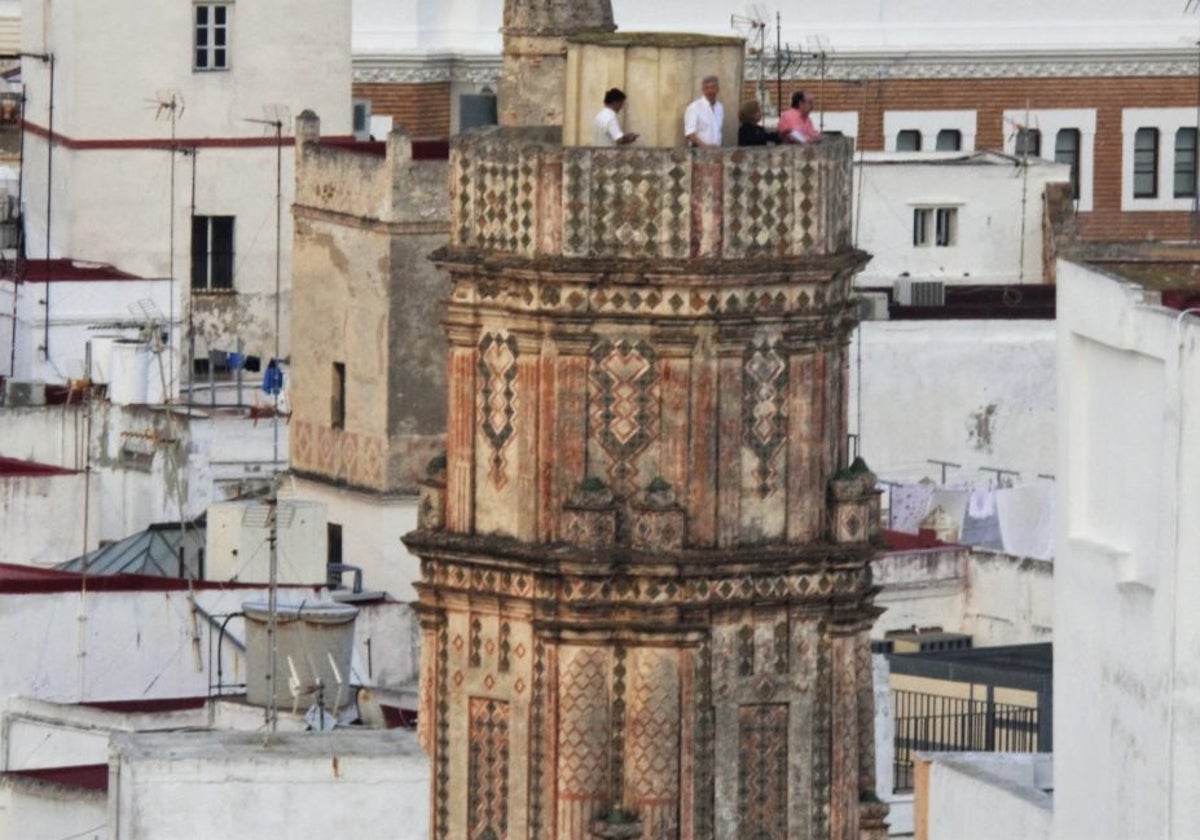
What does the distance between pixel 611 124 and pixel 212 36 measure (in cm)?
4033

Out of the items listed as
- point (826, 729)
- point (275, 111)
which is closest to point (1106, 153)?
point (275, 111)

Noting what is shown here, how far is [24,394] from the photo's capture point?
76438 millimetres

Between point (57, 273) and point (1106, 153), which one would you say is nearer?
point (57, 273)

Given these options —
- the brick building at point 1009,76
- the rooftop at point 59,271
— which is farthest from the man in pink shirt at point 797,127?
the brick building at point 1009,76

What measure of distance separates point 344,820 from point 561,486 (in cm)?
730

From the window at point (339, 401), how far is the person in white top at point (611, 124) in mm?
24443

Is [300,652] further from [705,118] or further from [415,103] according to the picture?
[415,103]

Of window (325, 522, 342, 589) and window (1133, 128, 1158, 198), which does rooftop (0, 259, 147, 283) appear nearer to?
window (325, 522, 342, 589)

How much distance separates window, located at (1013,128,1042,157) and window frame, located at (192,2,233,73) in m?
21.5

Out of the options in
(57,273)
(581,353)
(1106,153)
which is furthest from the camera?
(1106,153)

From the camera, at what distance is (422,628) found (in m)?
50.4

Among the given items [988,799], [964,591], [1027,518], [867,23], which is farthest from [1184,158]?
[988,799]

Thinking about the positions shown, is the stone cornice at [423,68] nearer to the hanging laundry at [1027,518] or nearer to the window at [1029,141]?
the window at [1029,141]

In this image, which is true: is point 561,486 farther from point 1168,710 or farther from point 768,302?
point 1168,710
